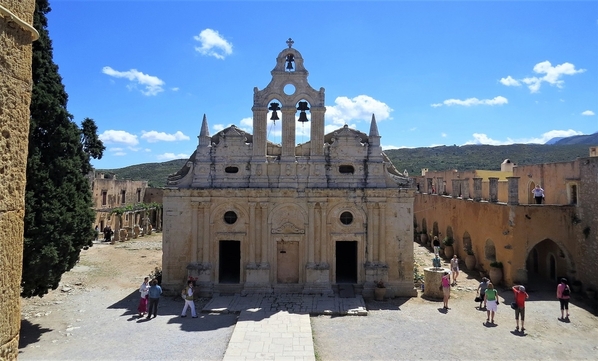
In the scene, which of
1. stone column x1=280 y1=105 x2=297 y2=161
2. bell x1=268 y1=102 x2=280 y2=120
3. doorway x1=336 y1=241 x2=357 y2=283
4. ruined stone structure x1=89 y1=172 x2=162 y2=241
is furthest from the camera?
ruined stone structure x1=89 y1=172 x2=162 y2=241

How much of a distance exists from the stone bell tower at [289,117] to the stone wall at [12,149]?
14.7 metres

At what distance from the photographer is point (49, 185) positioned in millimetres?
12789

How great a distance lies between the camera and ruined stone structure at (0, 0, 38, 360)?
11.4ft

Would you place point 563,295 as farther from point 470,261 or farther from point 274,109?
point 274,109

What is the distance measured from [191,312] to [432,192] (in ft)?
78.2

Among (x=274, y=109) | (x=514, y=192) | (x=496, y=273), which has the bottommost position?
(x=496, y=273)

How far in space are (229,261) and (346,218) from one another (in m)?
6.92

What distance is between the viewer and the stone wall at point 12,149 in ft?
11.4

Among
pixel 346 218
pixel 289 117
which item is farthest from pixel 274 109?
Answer: pixel 346 218

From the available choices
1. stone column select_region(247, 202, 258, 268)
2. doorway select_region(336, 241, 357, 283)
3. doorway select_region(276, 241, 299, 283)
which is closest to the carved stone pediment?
doorway select_region(276, 241, 299, 283)

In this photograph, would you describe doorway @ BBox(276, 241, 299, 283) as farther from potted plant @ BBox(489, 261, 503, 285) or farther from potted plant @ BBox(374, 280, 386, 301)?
potted plant @ BBox(489, 261, 503, 285)

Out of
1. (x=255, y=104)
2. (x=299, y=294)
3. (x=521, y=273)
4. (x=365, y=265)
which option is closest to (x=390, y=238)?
(x=365, y=265)

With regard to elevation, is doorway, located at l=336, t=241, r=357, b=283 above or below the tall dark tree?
below

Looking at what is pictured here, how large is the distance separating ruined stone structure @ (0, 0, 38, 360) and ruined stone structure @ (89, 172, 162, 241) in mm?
32384
